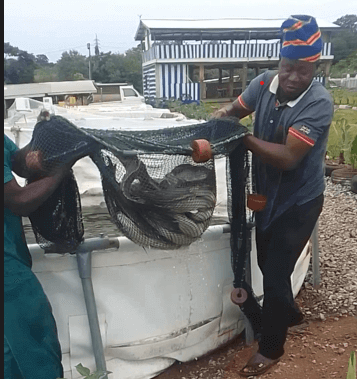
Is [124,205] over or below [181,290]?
over

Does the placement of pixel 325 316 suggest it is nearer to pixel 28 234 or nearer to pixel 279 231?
pixel 279 231

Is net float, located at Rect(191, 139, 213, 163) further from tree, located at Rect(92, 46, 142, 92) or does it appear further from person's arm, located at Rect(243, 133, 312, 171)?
tree, located at Rect(92, 46, 142, 92)

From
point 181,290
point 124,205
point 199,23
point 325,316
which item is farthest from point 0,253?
point 199,23

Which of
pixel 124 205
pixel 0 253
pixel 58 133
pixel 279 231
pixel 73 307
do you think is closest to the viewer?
pixel 0 253

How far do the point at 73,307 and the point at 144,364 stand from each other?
552mm

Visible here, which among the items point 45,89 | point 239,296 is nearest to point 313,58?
point 239,296

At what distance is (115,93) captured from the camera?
21.5 meters

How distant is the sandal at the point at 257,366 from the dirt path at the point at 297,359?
0.05 meters

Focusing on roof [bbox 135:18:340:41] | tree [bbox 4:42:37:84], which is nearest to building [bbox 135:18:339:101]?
roof [bbox 135:18:340:41]

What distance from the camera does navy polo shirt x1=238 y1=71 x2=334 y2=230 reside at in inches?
87.9

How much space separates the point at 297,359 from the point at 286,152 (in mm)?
1318

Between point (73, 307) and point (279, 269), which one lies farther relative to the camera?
point (279, 269)

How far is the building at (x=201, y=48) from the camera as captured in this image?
2234 cm

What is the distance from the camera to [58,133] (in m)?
1.94
